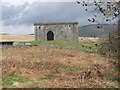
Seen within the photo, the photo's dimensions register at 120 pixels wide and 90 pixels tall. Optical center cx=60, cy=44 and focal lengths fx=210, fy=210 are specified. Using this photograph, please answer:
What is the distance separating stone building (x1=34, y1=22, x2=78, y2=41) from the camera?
55.8 m

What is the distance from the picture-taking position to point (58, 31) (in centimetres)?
5578

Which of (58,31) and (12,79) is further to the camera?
(58,31)

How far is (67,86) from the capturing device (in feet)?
42.0

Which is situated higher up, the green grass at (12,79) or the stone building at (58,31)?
the stone building at (58,31)

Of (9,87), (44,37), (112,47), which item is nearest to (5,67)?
(9,87)

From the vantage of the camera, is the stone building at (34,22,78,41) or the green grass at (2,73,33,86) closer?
the green grass at (2,73,33,86)

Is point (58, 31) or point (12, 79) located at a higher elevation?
point (58, 31)

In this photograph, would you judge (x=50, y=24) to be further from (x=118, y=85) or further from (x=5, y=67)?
(x=118, y=85)

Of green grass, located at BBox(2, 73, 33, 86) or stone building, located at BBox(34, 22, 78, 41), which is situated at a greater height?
stone building, located at BBox(34, 22, 78, 41)

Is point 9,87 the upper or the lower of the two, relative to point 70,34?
lower

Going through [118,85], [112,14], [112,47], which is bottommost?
[118,85]

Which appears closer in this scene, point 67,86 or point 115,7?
point 115,7

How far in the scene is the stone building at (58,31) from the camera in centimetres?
5578

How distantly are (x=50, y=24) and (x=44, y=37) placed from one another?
150 inches
